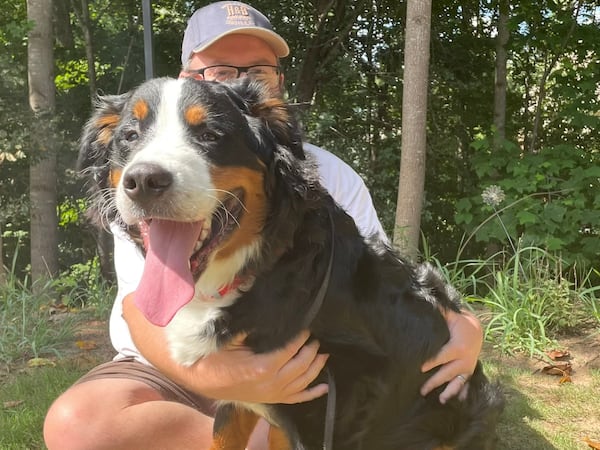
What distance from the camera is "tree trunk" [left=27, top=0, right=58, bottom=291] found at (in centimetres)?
693

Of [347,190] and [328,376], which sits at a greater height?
[347,190]

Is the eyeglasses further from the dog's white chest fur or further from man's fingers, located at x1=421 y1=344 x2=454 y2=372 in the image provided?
man's fingers, located at x1=421 y1=344 x2=454 y2=372

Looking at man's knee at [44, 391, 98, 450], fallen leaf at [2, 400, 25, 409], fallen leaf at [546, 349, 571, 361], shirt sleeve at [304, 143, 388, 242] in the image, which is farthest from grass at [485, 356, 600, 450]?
fallen leaf at [2, 400, 25, 409]

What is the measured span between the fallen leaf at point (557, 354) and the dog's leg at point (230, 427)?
2196mm

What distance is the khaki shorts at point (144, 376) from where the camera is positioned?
7.73 ft

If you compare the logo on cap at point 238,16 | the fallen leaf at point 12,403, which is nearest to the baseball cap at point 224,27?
the logo on cap at point 238,16

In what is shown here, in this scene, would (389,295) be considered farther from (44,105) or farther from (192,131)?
(44,105)

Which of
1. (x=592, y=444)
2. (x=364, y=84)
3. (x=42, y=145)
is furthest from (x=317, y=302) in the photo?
(x=364, y=84)

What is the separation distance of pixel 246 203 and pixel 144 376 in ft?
3.24

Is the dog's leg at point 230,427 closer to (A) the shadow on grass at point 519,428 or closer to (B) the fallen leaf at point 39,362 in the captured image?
(A) the shadow on grass at point 519,428

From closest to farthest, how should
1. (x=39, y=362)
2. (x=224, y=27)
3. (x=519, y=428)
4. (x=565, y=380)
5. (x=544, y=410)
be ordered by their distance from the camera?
(x=224, y=27) → (x=519, y=428) → (x=544, y=410) → (x=565, y=380) → (x=39, y=362)

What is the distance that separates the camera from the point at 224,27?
8.12 ft

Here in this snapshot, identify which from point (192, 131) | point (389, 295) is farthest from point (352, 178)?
point (192, 131)

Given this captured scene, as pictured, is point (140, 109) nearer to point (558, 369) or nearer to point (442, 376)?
point (442, 376)
